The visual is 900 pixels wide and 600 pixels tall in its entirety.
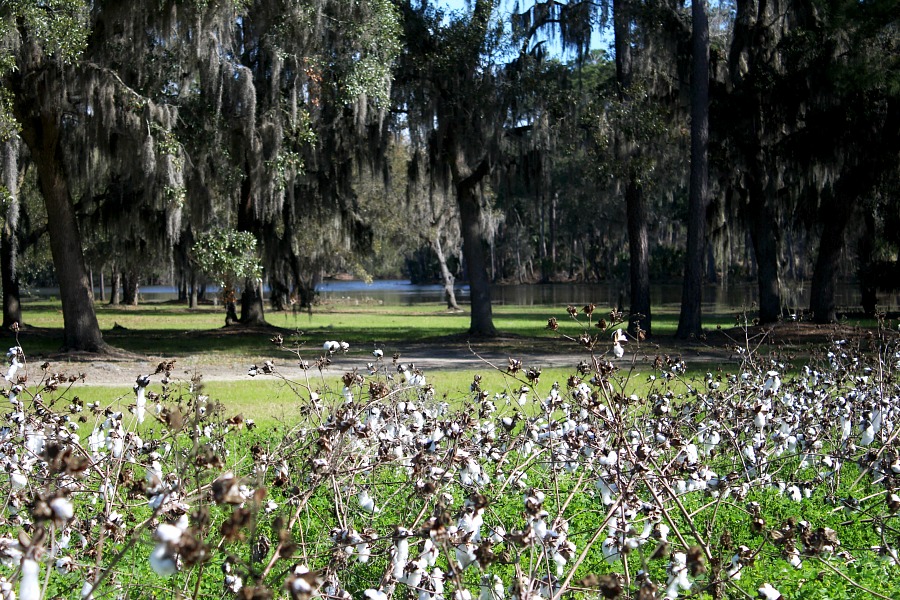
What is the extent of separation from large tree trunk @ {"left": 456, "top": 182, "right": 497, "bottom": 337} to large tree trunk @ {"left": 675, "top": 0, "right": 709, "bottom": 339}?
156 inches

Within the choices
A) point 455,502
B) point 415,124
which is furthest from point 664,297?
point 455,502

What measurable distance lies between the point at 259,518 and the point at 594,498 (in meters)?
2.08

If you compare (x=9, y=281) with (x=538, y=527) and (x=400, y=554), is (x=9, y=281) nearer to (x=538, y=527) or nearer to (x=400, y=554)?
(x=400, y=554)

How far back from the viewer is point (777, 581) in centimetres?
410

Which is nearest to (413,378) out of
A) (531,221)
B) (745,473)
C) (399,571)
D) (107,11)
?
(745,473)

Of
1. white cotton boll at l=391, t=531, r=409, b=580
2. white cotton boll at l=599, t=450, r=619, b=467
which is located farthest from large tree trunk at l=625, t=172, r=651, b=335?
white cotton boll at l=391, t=531, r=409, b=580

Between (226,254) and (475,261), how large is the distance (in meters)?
6.62

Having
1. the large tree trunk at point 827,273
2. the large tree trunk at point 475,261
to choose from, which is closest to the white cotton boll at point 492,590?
the large tree trunk at point 475,261

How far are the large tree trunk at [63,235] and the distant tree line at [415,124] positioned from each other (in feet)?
0.11

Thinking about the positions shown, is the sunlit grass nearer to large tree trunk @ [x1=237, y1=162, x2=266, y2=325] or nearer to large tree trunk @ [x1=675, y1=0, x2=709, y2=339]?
large tree trunk @ [x1=675, y1=0, x2=709, y2=339]

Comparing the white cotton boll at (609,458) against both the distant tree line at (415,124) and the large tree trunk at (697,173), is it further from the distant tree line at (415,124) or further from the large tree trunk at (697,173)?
the large tree trunk at (697,173)

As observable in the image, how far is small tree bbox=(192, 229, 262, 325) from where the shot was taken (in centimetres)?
1439

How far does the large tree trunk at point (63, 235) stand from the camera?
1419cm

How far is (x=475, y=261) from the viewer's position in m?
19.7
